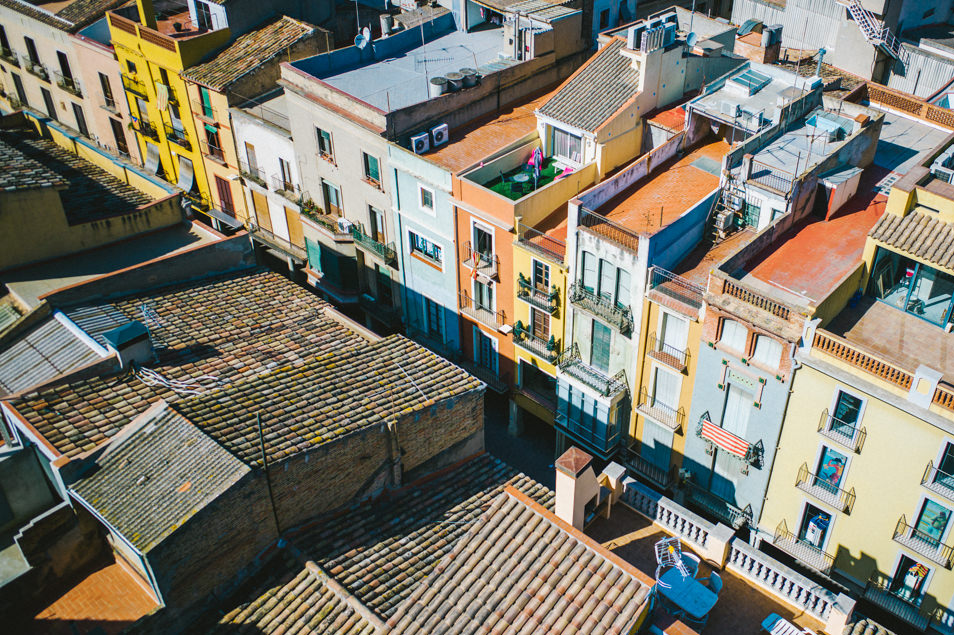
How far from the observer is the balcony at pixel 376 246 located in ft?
151

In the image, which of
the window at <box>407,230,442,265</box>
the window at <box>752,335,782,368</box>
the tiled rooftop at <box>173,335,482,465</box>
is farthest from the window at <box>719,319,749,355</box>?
the window at <box>407,230,442,265</box>

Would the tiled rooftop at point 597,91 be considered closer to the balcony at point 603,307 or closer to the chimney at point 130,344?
the balcony at point 603,307

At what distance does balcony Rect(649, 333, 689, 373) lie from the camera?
34500 millimetres

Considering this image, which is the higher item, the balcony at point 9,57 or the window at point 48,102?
the balcony at point 9,57

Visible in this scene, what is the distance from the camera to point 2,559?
87.5ft

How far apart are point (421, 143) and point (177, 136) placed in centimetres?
2343

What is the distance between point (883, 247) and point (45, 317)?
33018 millimetres

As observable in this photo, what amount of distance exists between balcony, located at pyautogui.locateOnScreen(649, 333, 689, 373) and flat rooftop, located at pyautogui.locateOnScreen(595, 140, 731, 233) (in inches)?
191

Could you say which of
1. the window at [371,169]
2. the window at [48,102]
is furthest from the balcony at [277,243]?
the window at [48,102]

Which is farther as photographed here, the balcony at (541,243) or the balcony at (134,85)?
the balcony at (134,85)

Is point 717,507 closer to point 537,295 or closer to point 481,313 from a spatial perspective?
point 537,295

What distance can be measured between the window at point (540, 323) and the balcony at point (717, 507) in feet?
31.9

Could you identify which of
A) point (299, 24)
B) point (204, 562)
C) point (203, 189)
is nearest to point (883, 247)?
point (204, 562)

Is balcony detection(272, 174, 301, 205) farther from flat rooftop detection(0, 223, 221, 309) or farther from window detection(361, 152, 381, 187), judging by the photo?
flat rooftop detection(0, 223, 221, 309)
